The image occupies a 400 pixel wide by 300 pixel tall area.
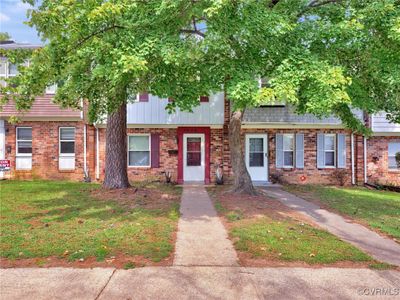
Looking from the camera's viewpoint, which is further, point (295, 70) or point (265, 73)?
point (265, 73)

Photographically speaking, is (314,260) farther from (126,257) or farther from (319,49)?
(319,49)

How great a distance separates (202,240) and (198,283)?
1.87 metres

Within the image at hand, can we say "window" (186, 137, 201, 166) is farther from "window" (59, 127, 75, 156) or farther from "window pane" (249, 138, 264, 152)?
"window" (59, 127, 75, 156)

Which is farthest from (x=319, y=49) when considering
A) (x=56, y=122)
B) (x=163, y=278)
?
(x=56, y=122)

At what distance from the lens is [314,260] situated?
4.94 meters

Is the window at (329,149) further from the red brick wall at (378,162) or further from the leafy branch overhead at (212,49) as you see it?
the leafy branch overhead at (212,49)

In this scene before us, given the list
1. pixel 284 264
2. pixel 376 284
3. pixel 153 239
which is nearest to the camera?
pixel 376 284

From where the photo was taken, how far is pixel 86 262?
4.76 metres

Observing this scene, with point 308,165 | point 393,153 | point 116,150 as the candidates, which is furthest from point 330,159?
point 116,150

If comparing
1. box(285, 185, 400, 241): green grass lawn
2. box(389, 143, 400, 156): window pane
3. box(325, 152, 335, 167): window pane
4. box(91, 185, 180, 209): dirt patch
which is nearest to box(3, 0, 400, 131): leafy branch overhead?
box(285, 185, 400, 241): green grass lawn

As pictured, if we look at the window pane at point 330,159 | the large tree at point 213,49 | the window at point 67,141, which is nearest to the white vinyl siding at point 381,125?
the window pane at point 330,159

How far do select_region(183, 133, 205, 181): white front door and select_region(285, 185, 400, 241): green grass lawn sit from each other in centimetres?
425

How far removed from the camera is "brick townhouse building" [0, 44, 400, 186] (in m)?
15.5

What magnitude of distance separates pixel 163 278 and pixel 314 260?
2.40 m
